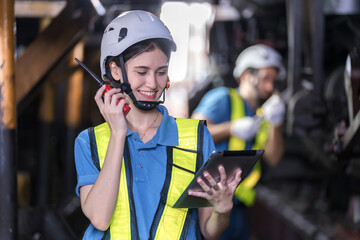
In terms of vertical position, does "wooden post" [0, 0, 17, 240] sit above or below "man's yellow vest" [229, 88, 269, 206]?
above

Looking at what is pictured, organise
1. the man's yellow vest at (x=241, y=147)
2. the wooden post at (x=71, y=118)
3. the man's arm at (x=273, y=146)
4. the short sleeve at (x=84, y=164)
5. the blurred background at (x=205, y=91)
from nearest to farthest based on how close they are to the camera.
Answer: the short sleeve at (x=84, y=164) → the blurred background at (x=205, y=91) → the man's yellow vest at (x=241, y=147) → the man's arm at (x=273, y=146) → the wooden post at (x=71, y=118)

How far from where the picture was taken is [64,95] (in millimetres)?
6785

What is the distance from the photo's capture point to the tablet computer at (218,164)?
73.0 inches

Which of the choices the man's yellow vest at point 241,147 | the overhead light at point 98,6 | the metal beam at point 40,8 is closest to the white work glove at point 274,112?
the man's yellow vest at point 241,147

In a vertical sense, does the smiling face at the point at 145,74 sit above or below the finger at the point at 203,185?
above

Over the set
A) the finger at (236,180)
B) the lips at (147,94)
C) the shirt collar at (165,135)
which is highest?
the lips at (147,94)

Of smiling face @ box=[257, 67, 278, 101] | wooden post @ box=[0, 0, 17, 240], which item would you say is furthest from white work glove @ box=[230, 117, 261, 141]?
wooden post @ box=[0, 0, 17, 240]

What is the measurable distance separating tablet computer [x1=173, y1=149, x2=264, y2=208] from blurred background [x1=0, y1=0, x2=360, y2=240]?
0.50m

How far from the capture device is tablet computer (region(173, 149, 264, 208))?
185cm

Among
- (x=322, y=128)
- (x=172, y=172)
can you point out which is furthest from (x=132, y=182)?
(x=322, y=128)

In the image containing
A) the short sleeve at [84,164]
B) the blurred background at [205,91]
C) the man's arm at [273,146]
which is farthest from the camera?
the man's arm at [273,146]

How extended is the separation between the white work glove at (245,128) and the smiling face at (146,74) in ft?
7.23

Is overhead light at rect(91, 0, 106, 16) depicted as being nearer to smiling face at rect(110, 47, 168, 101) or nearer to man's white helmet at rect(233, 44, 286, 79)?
man's white helmet at rect(233, 44, 286, 79)

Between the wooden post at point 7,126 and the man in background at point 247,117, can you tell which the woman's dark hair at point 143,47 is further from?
the man in background at point 247,117
